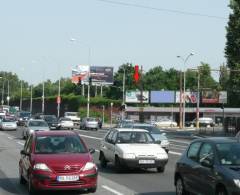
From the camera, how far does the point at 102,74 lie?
130 meters

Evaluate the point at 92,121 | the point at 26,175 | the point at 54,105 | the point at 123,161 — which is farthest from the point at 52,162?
the point at 54,105

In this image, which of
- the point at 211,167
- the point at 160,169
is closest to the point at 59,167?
the point at 211,167

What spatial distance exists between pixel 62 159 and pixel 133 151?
611 cm

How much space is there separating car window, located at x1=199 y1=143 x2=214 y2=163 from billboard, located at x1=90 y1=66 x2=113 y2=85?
117 meters

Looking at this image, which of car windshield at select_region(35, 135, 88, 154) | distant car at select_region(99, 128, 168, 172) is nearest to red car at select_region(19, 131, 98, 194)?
car windshield at select_region(35, 135, 88, 154)

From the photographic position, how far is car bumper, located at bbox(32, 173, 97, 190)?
13602mm

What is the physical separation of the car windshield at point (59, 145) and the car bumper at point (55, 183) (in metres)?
1.01

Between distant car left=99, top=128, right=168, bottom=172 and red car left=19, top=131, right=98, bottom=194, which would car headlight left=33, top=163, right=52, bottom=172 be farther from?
distant car left=99, top=128, right=168, bottom=172

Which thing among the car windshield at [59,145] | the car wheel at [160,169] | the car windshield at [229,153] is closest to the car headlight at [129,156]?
the car wheel at [160,169]

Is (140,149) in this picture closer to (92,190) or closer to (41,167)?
(92,190)

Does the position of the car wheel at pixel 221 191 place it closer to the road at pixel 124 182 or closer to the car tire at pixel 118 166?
the road at pixel 124 182

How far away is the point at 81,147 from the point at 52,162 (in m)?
1.29

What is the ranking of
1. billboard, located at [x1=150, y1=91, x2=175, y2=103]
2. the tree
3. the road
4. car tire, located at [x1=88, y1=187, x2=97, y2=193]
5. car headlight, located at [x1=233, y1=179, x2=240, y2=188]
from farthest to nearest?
1. billboard, located at [x1=150, y1=91, x2=175, y2=103]
2. the tree
3. the road
4. car tire, located at [x1=88, y1=187, x2=97, y2=193]
5. car headlight, located at [x1=233, y1=179, x2=240, y2=188]

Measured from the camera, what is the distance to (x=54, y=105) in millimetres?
124750
